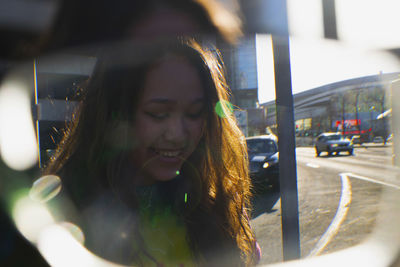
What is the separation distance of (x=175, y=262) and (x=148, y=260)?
90mm

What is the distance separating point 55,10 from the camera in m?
0.65

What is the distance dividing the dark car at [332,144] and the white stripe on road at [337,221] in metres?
9.57

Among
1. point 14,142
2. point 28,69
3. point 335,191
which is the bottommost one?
point 335,191

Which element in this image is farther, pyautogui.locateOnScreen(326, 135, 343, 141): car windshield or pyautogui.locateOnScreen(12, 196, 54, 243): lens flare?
pyautogui.locateOnScreen(326, 135, 343, 141): car windshield

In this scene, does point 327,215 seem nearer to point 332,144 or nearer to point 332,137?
point 332,144

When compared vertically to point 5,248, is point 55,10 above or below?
above

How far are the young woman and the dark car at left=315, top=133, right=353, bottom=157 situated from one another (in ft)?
52.9

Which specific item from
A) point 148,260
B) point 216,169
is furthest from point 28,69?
point 216,169

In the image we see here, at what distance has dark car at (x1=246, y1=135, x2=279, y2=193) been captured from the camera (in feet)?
17.9

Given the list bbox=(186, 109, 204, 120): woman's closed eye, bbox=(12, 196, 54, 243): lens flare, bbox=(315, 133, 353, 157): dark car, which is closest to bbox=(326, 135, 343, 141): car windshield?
bbox=(315, 133, 353, 157): dark car

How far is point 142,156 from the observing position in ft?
3.15

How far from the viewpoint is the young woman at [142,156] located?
2.81 ft

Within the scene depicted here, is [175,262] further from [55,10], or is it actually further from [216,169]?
[55,10]

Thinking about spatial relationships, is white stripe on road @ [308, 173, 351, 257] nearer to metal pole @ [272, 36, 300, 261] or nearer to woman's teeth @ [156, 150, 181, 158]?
metal pole @ [272, 36, 300, 261]
